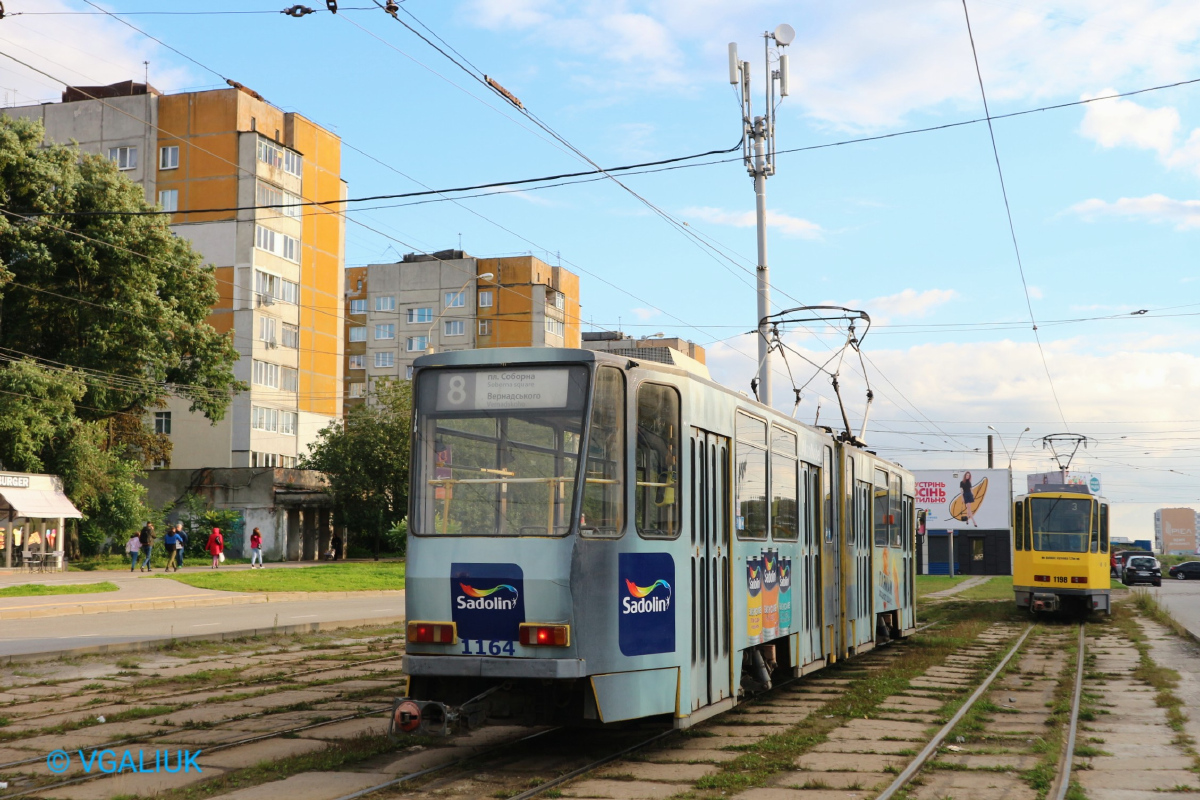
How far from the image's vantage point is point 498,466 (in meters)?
8.65

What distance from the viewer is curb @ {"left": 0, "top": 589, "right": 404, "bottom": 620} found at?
23.3 metres

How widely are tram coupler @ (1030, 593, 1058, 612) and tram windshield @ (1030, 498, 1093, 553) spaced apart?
1.04 meters

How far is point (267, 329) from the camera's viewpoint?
194 feet

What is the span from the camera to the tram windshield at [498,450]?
27.9 ft

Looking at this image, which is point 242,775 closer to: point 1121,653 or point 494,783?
point 494,783

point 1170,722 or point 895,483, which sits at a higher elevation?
point 895,483

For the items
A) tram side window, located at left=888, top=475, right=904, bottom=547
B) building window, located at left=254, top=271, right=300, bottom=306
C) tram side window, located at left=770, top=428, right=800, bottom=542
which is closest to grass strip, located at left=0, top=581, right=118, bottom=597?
tram side window, located at left=888, top=475, right=904, bottom=547

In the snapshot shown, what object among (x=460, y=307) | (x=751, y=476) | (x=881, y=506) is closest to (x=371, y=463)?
(x=460, y=307)

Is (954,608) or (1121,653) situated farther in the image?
(954,608)

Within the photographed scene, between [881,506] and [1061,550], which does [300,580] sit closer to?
[1061,550]

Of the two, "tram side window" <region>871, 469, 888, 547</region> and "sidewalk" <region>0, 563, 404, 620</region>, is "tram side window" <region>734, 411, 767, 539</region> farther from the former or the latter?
"sidewalk" <region>0, 563, 404, 620</region>

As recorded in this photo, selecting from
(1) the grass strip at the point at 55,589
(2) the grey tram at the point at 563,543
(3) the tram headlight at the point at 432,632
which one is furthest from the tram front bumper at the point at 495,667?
(1) the grass strip at the point at 55,589

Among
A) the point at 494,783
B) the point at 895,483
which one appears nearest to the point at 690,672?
the point at 494,783

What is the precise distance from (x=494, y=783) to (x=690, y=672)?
6.44ft
